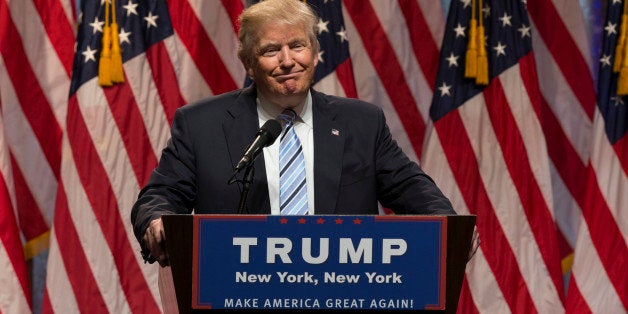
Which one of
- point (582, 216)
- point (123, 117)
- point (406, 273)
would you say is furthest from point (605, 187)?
point (406, 273)

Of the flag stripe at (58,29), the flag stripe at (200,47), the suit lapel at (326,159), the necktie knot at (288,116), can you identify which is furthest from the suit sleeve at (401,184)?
the flag stripe at (58,29)

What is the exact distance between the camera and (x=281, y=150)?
108 inches

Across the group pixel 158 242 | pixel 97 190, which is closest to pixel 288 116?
pixel 158 242

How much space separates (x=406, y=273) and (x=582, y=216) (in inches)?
123

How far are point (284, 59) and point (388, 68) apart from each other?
2.52 meters

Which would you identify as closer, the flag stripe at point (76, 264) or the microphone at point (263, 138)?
the microphone at point (263, 138)

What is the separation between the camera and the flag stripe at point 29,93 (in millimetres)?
4773

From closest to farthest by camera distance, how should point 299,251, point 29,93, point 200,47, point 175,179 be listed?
point 299,251
point 175,179
point 29,93
point 200,47

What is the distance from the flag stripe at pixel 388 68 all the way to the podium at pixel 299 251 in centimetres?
309

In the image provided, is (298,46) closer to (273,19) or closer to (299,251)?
A: (273,19)

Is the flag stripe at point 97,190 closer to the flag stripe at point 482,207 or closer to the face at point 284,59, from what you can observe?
the flag stripe at point 482,207

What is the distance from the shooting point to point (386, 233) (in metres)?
2.06

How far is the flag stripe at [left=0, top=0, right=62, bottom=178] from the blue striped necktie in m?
2.46

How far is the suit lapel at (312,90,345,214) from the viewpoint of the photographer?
2719 millimetres
